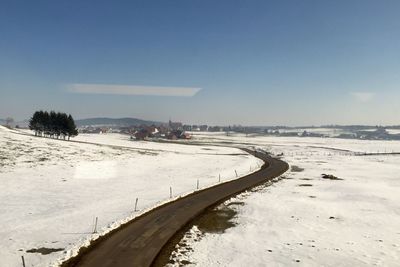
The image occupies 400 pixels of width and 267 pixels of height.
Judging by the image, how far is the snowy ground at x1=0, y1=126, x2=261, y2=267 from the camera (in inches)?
1001

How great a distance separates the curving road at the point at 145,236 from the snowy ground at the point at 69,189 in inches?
44.6

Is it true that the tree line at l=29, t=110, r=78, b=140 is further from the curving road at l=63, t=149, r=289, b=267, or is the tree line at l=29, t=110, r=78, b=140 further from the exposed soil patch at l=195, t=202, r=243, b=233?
the exposed soil patch at l=195, t=202, r=243, b=233

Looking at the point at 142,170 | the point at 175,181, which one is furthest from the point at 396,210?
A: the point at 142,170

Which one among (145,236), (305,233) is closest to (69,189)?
(145,236)

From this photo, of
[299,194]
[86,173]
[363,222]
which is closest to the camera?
[363,222]

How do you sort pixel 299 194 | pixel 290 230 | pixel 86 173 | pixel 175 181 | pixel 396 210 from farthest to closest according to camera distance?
pixel 86 173 → pixel 175 181 → pixel 299 194 → pixel 396 210 → pixel 290 230

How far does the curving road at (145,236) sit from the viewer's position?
21656mm

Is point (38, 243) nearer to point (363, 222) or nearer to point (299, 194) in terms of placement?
point (363, 222)

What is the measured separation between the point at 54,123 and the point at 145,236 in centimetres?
11448

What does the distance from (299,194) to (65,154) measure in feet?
155

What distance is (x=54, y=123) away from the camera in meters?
131

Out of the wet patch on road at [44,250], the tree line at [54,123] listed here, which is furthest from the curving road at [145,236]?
the tree line at [54,123]

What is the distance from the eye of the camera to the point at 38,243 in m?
24.7

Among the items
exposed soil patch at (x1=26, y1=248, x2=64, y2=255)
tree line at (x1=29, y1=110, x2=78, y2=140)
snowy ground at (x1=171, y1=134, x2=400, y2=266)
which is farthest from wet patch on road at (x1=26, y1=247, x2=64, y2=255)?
tree line at (x1=29, y1=110, x2=78, y2=140)
